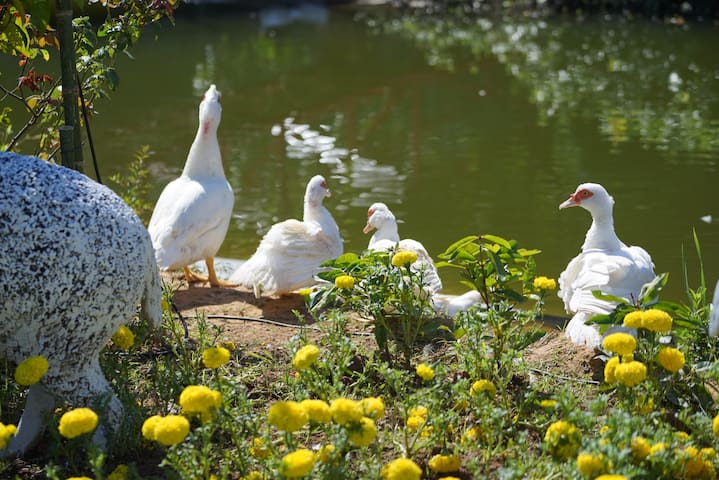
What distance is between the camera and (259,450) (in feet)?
10.4

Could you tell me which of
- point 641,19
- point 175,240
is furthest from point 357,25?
point 175,240

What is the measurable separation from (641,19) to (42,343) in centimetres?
2137

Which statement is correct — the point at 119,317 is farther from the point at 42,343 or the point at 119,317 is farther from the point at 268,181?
the point at 268,181

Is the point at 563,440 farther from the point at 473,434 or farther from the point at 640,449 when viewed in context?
the point at 473,434

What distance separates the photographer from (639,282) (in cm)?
455

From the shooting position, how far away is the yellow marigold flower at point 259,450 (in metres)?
3.15

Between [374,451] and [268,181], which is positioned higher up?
[374,451]

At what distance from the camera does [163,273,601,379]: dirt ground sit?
4242 millimetres

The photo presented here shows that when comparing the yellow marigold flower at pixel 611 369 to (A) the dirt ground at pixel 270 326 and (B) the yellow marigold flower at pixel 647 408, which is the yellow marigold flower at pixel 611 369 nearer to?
(B) the yellow marigold flower at pixel 647 408

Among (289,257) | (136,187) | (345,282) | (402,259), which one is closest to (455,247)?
(402,259)

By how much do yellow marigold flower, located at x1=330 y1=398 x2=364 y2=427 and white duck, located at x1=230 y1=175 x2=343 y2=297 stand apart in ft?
9.45

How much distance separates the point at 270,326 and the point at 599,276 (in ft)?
5.69

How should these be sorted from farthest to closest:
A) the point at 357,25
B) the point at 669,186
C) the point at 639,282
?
the point at 357,25 < the point at 669,186 < the point at 639,282

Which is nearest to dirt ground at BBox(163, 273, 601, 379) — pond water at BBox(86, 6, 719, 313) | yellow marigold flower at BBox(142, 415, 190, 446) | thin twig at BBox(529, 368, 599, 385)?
thin twig at BBox(529, 368, 599, 385)
